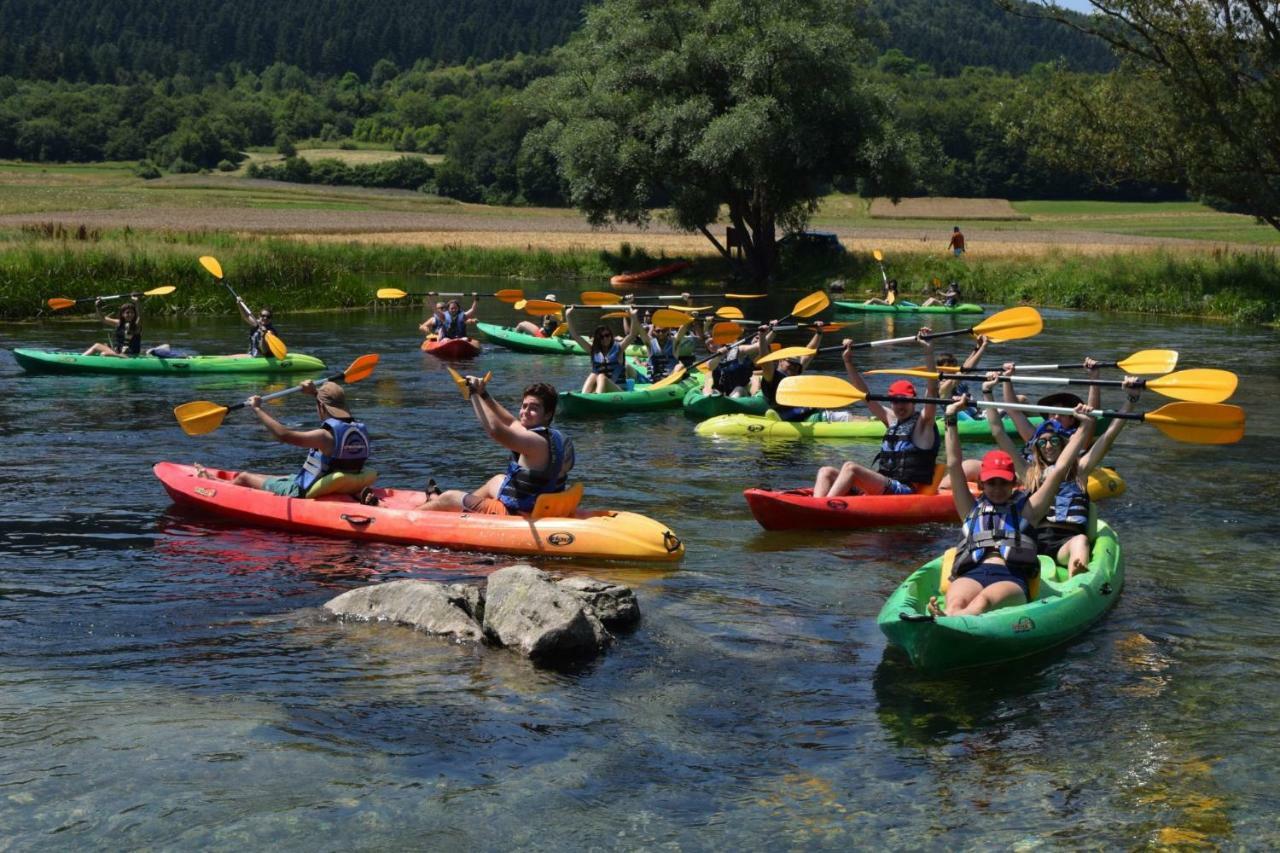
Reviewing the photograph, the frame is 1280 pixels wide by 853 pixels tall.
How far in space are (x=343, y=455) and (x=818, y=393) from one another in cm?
383

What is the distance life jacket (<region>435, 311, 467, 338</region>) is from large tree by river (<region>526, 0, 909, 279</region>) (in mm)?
13521

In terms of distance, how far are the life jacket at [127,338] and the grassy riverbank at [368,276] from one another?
278 inches

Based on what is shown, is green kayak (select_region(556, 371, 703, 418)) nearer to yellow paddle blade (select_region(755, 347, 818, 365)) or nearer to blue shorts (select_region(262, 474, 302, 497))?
yellow paddle blade (select_region(755, 347, 818, 365))

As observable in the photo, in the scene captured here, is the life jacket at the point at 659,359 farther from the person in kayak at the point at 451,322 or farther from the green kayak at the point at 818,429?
the person in kayak at the point at 451,322

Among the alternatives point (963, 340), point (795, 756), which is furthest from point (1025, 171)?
point (795, 756)

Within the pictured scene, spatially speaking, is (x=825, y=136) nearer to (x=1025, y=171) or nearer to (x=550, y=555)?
(x=550, y=555)

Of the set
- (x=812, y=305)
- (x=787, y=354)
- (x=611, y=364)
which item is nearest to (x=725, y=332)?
(x=812, y=305)

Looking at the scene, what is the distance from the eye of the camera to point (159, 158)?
111 meters

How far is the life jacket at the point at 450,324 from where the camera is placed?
81.8 ft

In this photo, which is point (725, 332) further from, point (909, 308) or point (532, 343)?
point (909, 308)

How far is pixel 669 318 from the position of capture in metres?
18.8

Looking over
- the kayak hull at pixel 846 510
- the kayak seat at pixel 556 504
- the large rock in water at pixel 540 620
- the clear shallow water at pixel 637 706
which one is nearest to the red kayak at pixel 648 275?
the clear shallow water at pixel 637 706

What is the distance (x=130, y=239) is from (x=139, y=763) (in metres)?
27.6

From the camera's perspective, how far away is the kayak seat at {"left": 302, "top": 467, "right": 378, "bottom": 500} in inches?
461
